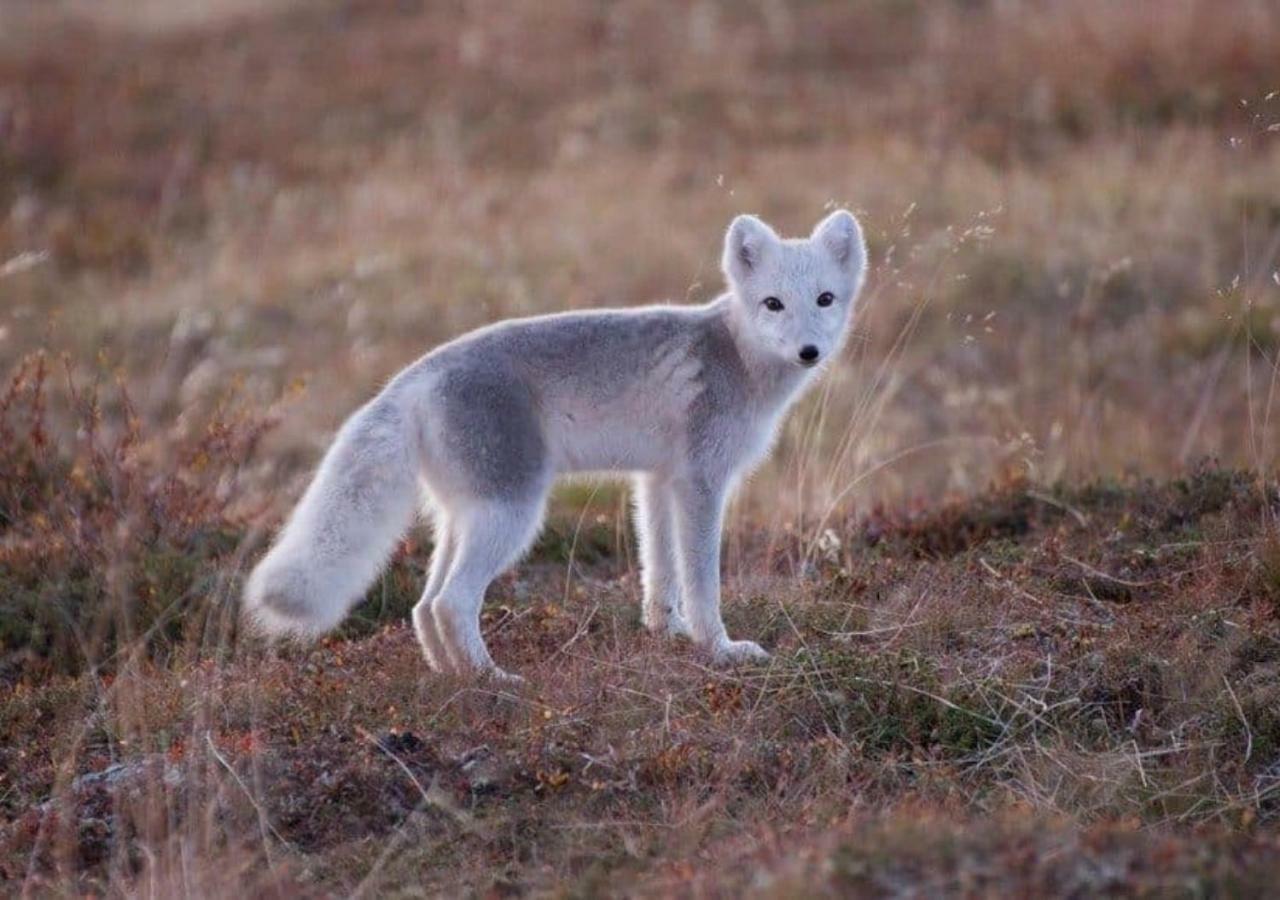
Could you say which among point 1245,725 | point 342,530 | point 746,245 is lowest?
point 1245,725

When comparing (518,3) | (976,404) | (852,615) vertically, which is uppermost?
(518,3)

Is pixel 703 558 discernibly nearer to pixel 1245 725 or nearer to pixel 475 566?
pixel 475 566

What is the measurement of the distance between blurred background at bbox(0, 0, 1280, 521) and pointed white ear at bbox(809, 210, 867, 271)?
1047 millimetres

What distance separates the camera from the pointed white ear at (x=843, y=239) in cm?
677

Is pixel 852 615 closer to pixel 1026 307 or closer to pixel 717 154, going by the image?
pixel 1026 307

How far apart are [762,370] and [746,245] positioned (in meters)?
0.51

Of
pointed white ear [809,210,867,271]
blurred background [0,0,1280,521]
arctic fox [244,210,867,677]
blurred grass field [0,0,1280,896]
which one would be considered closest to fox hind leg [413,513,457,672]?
arctic fox [244,210,867,677]

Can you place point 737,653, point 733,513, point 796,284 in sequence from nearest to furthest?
point 737,653
point 796,284
point 733,513

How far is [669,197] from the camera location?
16297mm

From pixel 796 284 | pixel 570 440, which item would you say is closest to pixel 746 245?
pixel 796 284

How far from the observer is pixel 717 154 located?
17.8 meters

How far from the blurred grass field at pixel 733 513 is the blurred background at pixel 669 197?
0.07 metres

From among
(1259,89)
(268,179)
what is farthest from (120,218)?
(1259,89)

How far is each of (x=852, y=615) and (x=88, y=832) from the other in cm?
290
